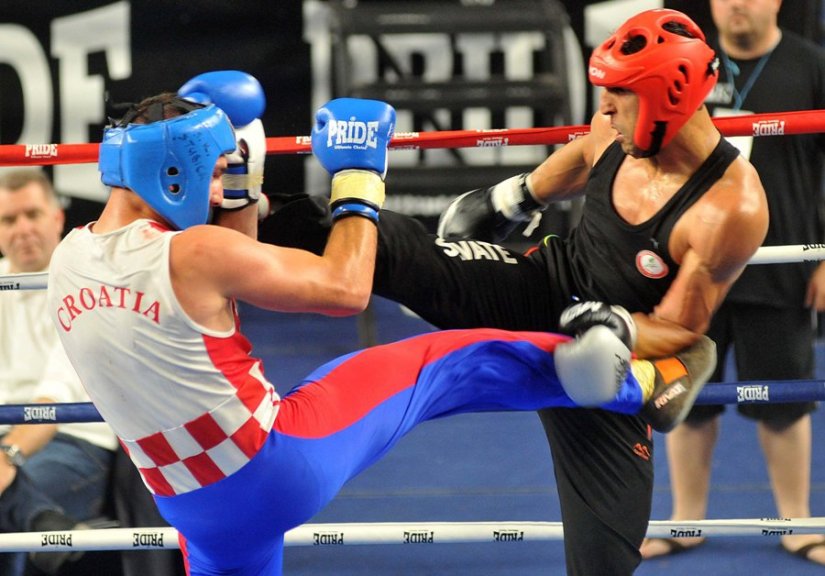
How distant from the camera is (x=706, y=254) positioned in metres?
2.55

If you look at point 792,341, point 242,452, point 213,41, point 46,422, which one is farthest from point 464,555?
point 213,41

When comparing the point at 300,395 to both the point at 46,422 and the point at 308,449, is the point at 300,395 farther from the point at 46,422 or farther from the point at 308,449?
the point at 46,422

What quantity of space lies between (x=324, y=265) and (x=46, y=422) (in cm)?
103

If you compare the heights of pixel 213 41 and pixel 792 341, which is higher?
pixel 213 41

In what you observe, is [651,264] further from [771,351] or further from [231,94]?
[771,351]

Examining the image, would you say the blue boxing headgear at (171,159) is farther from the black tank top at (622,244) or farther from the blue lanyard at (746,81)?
the blue lanyard at (746,81)

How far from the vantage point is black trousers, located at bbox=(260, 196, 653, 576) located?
2.76 meters

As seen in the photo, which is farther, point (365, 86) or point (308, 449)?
point (365, 86)

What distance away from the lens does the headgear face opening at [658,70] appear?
8.19 ft

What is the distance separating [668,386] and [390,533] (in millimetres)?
795

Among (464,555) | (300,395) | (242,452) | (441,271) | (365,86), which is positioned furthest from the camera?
(365,86)

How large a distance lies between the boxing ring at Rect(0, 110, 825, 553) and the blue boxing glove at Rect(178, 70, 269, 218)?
0.40 meters

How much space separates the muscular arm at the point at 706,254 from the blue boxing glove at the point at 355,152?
659 mm

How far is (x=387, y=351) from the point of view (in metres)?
2.47
